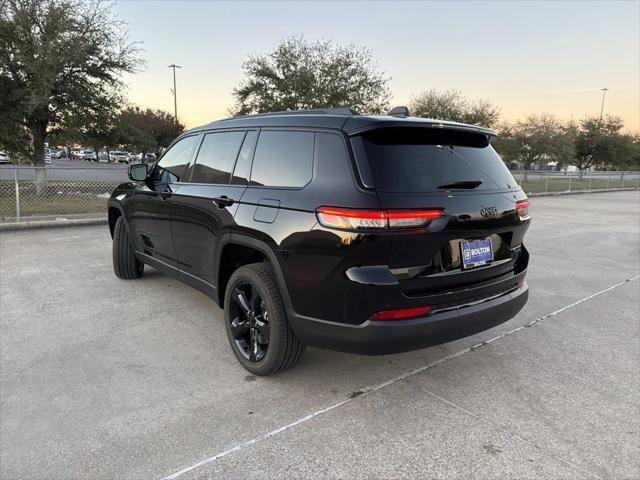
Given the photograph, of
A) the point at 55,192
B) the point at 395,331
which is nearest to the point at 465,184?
the point at 395,331

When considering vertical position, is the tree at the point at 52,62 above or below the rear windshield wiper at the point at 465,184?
above

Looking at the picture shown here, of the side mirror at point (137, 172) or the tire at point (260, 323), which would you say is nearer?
the tire at point (260, 323)

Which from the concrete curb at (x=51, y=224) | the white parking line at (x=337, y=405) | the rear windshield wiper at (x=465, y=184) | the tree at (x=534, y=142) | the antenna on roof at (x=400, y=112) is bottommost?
the white parking line at (x=337, y=405)

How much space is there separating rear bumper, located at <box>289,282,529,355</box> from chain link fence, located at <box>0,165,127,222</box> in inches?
350

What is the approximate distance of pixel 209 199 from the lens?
357cm

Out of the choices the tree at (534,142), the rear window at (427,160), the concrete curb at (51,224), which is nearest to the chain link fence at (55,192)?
the concrete curb at (51,224)

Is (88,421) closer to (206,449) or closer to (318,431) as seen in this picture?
(206,449)

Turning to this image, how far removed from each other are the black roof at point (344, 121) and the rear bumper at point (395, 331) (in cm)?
114

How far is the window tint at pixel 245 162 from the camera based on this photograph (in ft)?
10.8

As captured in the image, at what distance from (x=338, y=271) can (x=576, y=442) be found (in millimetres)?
1669

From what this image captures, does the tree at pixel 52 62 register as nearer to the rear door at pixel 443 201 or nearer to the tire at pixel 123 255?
the tire at pixel 123 255

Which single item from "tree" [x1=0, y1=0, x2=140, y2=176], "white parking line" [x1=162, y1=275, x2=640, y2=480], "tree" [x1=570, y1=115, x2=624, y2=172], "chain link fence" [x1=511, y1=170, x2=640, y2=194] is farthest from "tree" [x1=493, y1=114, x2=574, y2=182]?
"white parking line" [x1=162, y1=275, x2=640, y2=480]

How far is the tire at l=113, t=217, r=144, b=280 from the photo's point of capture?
17.8 feet

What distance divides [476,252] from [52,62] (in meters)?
14.1
